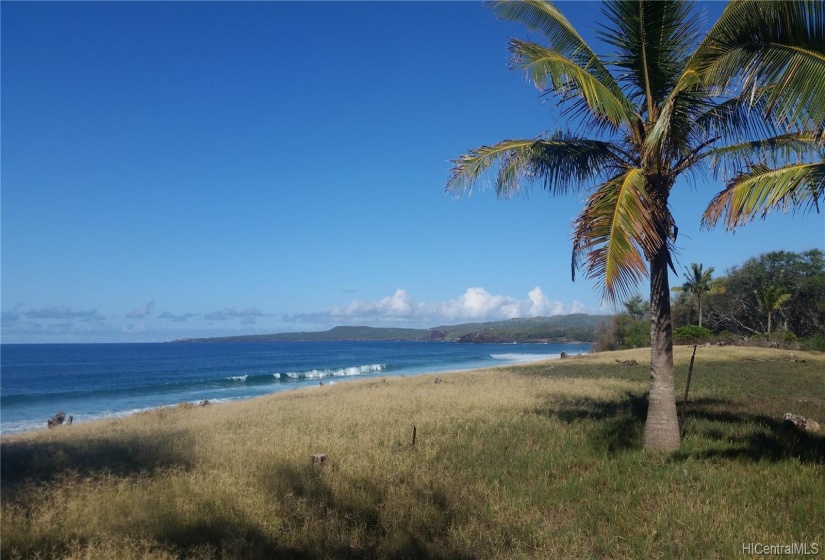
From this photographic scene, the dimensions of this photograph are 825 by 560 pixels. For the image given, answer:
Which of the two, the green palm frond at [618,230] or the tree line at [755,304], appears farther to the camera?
the tree line at [755,304]

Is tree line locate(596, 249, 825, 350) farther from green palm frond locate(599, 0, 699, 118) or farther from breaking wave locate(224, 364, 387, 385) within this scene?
green palm frond locate(599, 0, 699, 118)

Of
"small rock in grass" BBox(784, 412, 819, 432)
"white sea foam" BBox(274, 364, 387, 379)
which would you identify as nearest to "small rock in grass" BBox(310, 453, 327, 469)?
"small rock in grass" BBox(784, 412, 819, 432)

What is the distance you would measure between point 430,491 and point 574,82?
Result: 679cm

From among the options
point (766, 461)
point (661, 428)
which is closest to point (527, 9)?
point (661, 428)

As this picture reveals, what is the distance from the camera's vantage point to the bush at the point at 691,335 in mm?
47903

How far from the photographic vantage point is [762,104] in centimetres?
798

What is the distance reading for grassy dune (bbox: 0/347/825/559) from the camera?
528cm

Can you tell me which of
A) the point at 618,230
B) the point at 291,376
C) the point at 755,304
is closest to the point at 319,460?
the point at 618,230

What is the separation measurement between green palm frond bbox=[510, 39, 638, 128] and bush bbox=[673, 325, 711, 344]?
4507 centimetres

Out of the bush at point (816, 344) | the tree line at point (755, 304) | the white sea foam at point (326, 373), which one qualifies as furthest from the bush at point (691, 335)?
the white sea foam at point (326, 373)

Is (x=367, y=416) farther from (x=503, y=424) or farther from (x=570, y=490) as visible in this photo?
(x=570, y=490)

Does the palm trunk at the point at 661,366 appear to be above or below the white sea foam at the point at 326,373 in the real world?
above

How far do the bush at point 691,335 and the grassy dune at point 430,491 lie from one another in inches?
1546

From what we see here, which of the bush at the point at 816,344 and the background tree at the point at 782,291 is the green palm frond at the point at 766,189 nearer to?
the bush at the point at 816,344
